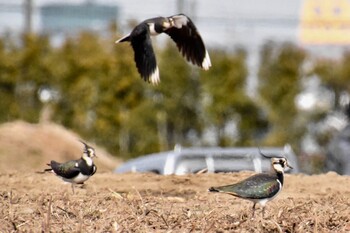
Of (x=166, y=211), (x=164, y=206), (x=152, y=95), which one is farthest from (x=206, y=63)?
(x=152, y=95)

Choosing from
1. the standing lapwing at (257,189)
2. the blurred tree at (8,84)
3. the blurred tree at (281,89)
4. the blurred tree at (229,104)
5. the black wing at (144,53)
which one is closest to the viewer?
the standing lapwing at (257,189)

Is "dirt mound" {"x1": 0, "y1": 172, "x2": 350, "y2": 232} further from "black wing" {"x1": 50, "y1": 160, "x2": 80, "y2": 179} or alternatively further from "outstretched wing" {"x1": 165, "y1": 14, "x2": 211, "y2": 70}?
"outstretched wing" {"x1": 165, "y1": 14, "x2": 211, "y2": 70}

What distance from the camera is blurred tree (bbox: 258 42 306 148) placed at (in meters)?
23.9

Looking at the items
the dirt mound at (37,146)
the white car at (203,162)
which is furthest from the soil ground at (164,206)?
the dirt mound at (37,146)

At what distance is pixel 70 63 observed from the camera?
2466 cm

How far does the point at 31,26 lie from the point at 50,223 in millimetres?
25312

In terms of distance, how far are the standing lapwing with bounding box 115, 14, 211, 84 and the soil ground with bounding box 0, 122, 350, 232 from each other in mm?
1049

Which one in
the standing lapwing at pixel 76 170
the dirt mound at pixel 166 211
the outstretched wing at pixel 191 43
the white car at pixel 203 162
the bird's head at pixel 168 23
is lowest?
the white car at pixel 203 162

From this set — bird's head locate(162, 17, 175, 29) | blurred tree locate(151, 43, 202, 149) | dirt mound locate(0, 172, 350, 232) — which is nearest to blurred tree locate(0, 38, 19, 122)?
blurred tree locate(151, 43, 202, 149)

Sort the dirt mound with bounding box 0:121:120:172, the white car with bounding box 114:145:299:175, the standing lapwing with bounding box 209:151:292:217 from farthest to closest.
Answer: the dirt mound with bounding box 0:121:120:172, the white car with bounding box 114:145:299:175, the standing lapwing with bounding box 209:151:292:217

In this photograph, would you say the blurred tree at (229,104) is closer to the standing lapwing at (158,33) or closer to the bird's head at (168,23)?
the standing lapwing at (158,33)

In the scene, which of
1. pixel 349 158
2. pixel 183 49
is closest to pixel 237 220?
pixel 183 49

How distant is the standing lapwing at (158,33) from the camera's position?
9.79 m

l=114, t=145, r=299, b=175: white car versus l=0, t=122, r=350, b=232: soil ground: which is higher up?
l=0, t=122, r=350, b=232: soil ground
